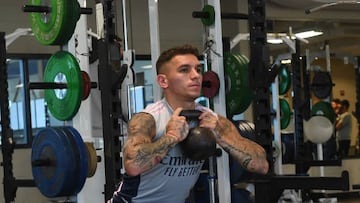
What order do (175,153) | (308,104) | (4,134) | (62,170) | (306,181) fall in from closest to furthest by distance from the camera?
(175,153), (306,181), (62,170), (4,134), (308,104)

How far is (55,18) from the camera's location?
11.9 feet

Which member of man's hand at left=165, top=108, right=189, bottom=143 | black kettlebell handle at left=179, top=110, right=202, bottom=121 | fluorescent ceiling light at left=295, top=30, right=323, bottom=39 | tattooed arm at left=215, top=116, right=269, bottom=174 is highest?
fluorescent ceiling light at left=295, top=30, right=323, bottom=39

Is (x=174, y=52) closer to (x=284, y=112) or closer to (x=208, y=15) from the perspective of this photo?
(x=208, y=15)

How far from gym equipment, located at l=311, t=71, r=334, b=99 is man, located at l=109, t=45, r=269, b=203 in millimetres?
4576

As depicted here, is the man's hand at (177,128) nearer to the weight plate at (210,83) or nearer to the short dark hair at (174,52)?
the short dark hair at (174,52)

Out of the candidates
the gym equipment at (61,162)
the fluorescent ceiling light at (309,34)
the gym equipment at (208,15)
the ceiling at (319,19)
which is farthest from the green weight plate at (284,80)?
the gym equipment at (61,162)

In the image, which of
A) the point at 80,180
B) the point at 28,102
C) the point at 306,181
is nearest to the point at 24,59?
the point at 28,102

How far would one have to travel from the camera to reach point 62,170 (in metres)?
A: 3.43

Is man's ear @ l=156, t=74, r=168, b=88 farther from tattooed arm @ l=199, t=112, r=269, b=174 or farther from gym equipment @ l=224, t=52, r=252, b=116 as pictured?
gym equipment @ l=224, t=52, r=252, b=116

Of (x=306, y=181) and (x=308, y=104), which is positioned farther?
(x=308, y=104)

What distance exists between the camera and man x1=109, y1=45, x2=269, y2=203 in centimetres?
229

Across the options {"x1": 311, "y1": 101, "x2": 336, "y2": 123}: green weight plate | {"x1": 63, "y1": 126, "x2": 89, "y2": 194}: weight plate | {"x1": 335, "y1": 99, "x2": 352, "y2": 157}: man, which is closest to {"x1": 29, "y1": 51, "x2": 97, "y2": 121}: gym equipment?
{"x1": 63, "y1": 126, "x2": 89, "y2": 194}: weight plate

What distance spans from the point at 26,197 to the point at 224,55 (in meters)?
3.17

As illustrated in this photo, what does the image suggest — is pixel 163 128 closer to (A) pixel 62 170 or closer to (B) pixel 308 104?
(A) pixel 62 170
